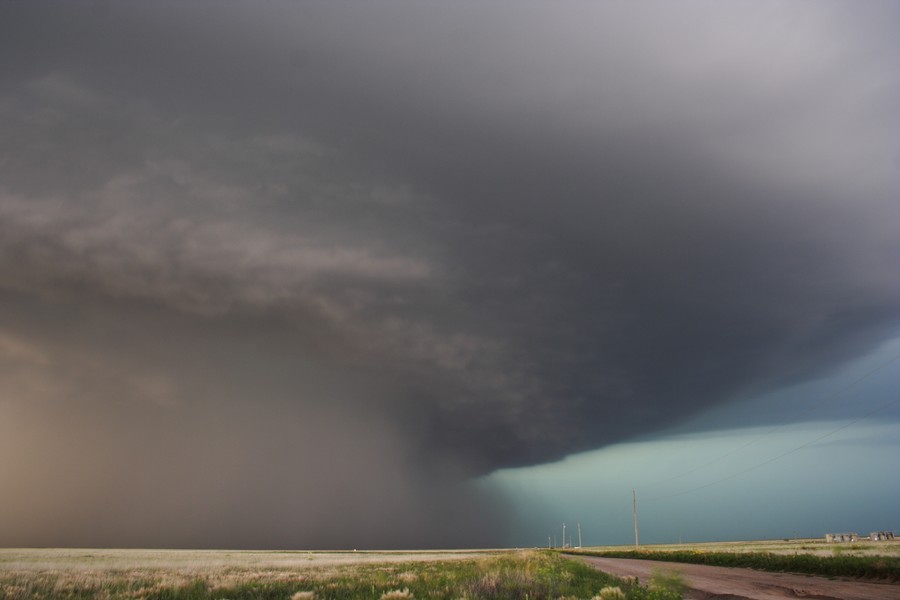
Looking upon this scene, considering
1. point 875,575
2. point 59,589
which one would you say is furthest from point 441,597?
point 875,575

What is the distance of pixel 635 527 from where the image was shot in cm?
10275

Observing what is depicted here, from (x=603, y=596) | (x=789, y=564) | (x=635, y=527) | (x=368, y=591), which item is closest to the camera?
(x=603, y=596)

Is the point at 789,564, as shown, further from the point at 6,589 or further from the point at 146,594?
the point at 6,589

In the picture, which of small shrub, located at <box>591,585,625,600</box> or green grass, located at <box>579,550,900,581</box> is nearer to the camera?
small shrub, located at <box>591,585,625,600</box>

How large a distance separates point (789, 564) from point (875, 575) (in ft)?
33.3

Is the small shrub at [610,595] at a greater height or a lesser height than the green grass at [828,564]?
greater

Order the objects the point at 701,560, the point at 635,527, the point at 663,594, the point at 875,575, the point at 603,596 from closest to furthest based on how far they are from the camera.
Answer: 1. the point at 663,594
2. the point at 603,596
3. the point at 875,575
4. the point at 701,560
5. the point at 635,527

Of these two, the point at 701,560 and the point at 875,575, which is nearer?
the point at 875,575

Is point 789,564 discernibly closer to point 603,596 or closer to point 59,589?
point 603,596

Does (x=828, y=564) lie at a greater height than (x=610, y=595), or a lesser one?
lesser

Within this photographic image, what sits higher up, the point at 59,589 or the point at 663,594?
the point at 663,594

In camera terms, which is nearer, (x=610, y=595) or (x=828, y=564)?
(x=610, y=595)

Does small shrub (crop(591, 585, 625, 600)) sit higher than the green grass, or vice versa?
small shrub (crop(591, 585, 625, 600))

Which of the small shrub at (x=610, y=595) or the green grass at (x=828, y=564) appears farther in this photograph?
the green grass at (x=828, y=564)
